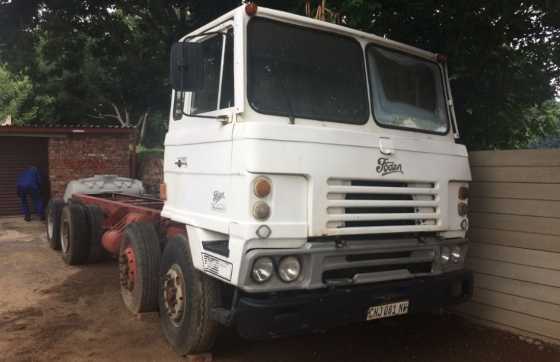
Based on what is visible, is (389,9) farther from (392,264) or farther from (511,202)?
(392,264)

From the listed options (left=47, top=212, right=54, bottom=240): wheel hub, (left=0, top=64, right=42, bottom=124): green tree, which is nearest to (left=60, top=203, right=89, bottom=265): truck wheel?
(left=47, top=212, right=54, bottom=240): wheel hub

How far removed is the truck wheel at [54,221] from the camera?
8699 mm

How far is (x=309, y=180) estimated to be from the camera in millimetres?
3395

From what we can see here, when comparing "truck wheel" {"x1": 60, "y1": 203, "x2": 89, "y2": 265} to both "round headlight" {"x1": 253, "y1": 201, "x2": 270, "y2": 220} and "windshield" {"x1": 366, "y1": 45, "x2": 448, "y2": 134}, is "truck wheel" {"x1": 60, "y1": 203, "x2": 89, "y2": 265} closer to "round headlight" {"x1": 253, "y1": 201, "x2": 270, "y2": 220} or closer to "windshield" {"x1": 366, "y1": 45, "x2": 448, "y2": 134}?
"round headlight" {"x1": 253, "y1": 201, "x2": 270, "y2": 220}

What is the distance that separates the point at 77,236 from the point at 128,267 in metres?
2.85

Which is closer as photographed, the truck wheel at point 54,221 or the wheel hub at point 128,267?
the wheel hub at point 128,267

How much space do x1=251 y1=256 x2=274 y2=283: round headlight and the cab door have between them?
0.38m

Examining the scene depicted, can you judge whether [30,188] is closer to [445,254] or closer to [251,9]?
[251,9]

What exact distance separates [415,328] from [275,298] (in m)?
2.27

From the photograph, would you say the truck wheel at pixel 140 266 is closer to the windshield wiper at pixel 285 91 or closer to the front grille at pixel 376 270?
the front grille at pixel 376 270

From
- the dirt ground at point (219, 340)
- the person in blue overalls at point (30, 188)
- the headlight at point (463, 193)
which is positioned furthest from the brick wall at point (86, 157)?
the headlight at point (463, 193)

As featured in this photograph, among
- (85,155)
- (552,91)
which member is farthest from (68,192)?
(552,91)

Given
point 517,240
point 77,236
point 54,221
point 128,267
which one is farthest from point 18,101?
point 517,240

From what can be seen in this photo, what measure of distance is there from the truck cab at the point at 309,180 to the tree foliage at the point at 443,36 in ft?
4.04
